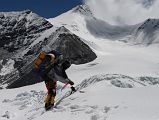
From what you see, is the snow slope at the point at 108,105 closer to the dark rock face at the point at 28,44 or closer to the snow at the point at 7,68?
the dark rock face at the point at 28,44

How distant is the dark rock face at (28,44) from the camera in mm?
133875

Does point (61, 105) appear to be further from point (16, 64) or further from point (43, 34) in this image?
point (43, 34)

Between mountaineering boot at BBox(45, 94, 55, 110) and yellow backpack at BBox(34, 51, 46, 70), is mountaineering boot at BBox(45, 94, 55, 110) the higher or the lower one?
the lower one

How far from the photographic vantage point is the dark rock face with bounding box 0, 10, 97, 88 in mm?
133875

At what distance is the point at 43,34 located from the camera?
166 meters

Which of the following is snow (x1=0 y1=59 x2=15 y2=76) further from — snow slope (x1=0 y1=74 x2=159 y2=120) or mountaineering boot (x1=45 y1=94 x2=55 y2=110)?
snow slope (x1=0 y1=74 x2=159 y2=120)

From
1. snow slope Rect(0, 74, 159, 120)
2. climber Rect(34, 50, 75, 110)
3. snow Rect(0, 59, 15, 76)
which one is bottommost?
snow slope Rect(0, 74, 159, 120)

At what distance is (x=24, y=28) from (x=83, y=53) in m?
46.9

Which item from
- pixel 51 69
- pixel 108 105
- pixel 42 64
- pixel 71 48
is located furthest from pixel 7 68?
pixel 108 105

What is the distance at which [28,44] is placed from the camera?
16750 centimetres

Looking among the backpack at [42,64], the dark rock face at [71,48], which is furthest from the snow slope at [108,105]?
the dark rock face at [71,48]

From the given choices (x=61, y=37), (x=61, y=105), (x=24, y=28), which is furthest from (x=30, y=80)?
(x=61, y=105)

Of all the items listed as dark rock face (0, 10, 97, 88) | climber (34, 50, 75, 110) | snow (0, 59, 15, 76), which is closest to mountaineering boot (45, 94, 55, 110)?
climber (34, 50, 75, 110)

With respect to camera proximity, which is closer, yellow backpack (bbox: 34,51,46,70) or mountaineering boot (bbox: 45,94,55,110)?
yellow backpack (bbox: 34,51,46,70)
